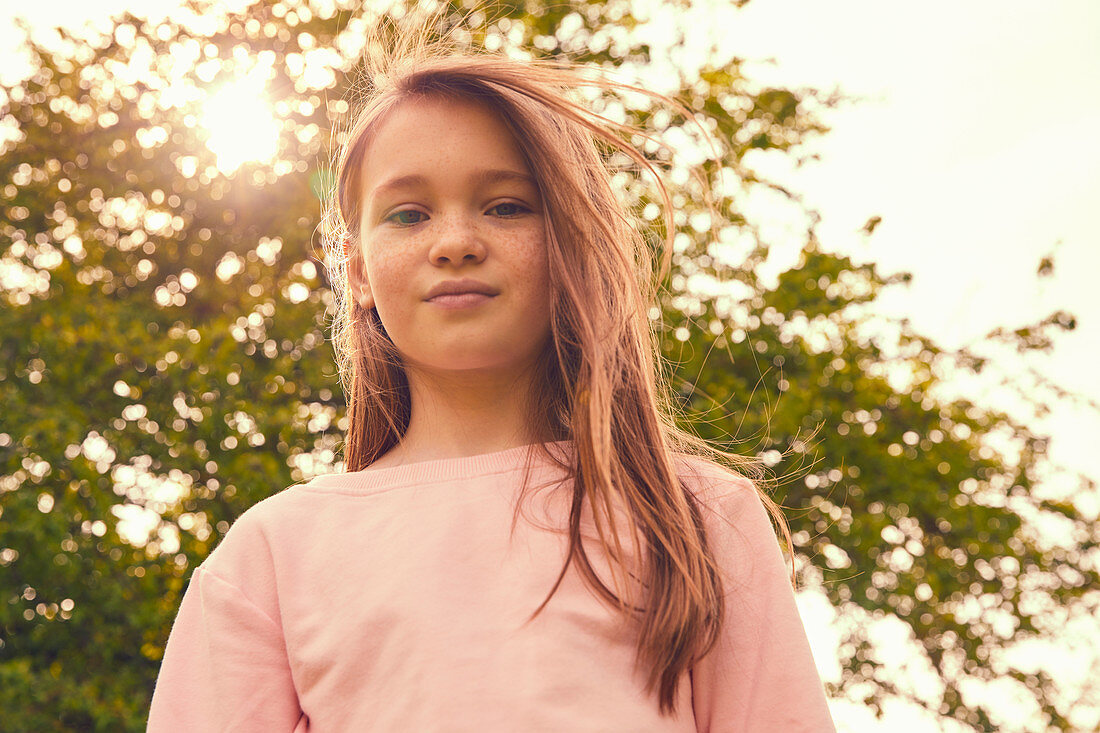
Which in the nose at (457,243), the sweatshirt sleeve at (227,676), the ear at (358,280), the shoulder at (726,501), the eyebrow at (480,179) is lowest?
the sweatshirt sleeve at (227,676)

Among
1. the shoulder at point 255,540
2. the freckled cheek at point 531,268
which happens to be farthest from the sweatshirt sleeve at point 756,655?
the shoulder at point 255,540

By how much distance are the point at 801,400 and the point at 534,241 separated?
4.15 meters

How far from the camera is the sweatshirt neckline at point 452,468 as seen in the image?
1.62m

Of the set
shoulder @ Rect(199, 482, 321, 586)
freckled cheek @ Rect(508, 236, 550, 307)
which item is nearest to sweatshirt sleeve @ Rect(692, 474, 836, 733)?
freckled cheek @ Rect(508, 236, 550, 307)

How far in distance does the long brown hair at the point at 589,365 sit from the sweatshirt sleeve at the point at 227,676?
414 millimetres

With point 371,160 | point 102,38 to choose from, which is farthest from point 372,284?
point 102,38

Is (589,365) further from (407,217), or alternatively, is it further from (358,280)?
(358,280)

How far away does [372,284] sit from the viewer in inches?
67.7

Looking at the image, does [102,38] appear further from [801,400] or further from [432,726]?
[432,726]

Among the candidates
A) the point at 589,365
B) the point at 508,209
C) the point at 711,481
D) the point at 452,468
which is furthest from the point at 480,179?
the point at 711,481

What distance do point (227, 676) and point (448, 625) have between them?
1.20 ft

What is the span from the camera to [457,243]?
62.4 inches

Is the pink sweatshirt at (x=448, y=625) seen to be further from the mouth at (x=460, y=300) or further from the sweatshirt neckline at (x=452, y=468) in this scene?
the mouth at (x=460, y=300)

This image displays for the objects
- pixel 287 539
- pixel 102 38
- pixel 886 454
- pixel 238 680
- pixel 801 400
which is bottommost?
pixel 886 454
